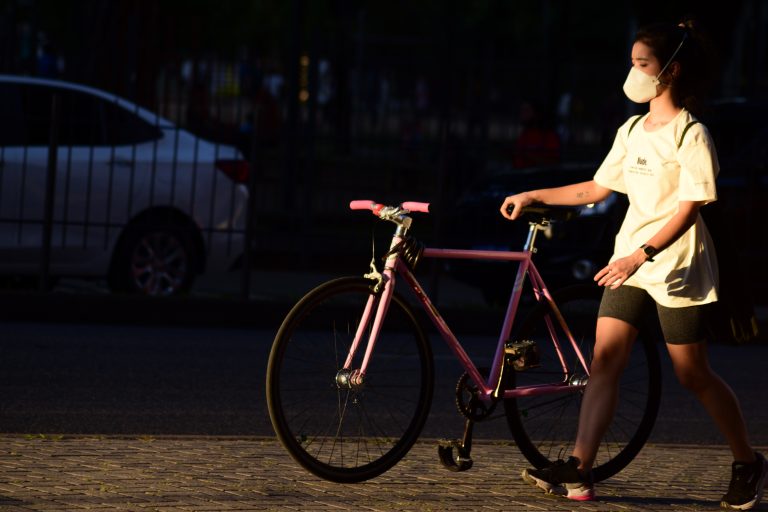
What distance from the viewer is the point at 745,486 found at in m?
5.68

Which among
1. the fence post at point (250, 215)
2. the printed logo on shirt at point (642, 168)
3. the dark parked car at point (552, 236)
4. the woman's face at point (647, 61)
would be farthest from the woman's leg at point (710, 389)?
the fence post at point (250, 215)

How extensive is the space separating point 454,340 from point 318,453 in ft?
2.12

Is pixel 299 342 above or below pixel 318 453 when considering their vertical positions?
above

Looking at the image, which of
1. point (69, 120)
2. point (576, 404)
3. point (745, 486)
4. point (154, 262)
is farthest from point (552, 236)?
point (745, 486)

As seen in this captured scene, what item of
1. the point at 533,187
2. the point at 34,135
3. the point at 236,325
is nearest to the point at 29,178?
the point at 34,135

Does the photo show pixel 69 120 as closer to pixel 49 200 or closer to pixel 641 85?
pixel 49 200

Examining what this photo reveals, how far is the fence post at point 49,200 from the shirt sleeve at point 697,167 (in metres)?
7.13

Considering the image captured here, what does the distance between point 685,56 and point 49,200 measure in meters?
7.15

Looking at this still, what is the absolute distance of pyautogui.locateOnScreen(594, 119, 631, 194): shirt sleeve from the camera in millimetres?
5691

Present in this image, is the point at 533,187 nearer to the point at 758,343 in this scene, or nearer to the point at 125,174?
the point at 758,343

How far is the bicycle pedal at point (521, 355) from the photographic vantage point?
19.0 feet

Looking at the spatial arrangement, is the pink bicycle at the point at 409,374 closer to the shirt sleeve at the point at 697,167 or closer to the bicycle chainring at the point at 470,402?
the bicycle chainring at the point at 470,402

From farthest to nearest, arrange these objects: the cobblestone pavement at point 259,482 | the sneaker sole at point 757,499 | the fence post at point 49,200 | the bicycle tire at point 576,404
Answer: the fence post at point 49,200, the bicycle tire at point 576,404, the sneaker sole at point 757,499, the cobblestone pavement at point 259,482

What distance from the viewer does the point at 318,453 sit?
221 inches
